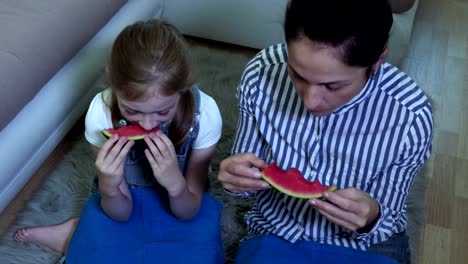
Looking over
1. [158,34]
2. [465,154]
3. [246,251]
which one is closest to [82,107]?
[158,34]

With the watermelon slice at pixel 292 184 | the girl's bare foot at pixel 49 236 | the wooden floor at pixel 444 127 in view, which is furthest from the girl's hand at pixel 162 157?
the wooden floor at pixel 444 127

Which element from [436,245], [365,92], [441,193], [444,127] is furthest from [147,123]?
[444,127]

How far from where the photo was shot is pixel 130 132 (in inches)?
48.6

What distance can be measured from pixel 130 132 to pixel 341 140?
19.0 inches

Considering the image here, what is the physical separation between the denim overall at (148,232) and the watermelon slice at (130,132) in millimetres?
99

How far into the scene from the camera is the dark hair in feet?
2.91

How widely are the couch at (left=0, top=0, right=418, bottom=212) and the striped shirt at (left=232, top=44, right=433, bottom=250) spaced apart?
0.65 metres

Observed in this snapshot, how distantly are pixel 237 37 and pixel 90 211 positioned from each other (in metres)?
1.25

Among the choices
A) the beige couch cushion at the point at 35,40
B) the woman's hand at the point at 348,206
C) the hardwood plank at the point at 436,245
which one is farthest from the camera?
the hardwood plank at the point at 436,245

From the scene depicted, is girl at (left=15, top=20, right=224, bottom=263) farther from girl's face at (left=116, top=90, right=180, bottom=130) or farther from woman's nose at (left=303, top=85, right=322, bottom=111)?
woman's nose at (left=303, top=85, right=322, bottom=111)

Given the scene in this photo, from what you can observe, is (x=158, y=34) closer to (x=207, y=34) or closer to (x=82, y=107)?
(x=82, y=107)

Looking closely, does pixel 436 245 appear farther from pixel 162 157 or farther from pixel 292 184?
pixel 162 157

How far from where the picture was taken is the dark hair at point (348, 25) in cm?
89

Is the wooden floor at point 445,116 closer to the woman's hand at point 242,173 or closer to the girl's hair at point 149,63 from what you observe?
the woman's hand at point 242,173
